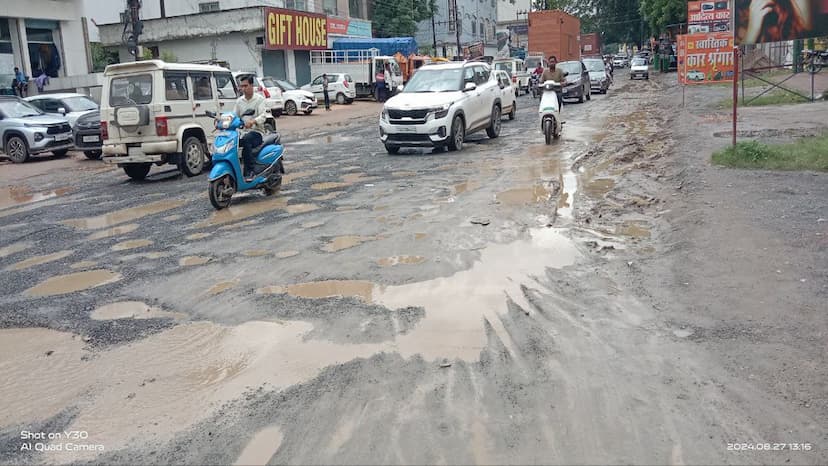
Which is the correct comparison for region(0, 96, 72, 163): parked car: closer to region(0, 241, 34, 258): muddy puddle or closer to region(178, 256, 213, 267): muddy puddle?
region(0, 241, 34, 258): muddy puddle

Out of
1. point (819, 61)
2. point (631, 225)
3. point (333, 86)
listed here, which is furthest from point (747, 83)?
point (631, 225)

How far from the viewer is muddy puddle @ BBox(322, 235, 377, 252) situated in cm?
738

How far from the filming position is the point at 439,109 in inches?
574

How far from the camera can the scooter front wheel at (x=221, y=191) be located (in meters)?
9.63

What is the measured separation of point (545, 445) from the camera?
3.43 m

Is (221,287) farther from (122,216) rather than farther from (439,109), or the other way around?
(439,109)

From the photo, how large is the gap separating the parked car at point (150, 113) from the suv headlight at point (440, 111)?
15.2 ft

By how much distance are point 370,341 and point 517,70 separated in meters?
33.5

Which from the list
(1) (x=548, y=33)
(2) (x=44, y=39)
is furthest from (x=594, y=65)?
(2) (x=44, y=39)

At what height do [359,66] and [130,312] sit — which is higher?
[359,66]

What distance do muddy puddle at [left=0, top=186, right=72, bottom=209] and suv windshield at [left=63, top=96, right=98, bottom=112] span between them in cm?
686

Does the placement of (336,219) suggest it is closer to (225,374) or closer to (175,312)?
(175,312)

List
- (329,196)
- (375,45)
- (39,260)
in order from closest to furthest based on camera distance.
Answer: (39,260)
(329,196)
(375,45)

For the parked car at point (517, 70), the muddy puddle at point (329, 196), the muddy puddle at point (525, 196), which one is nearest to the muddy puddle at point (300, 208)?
the muddy puddle at point (329, 196)
